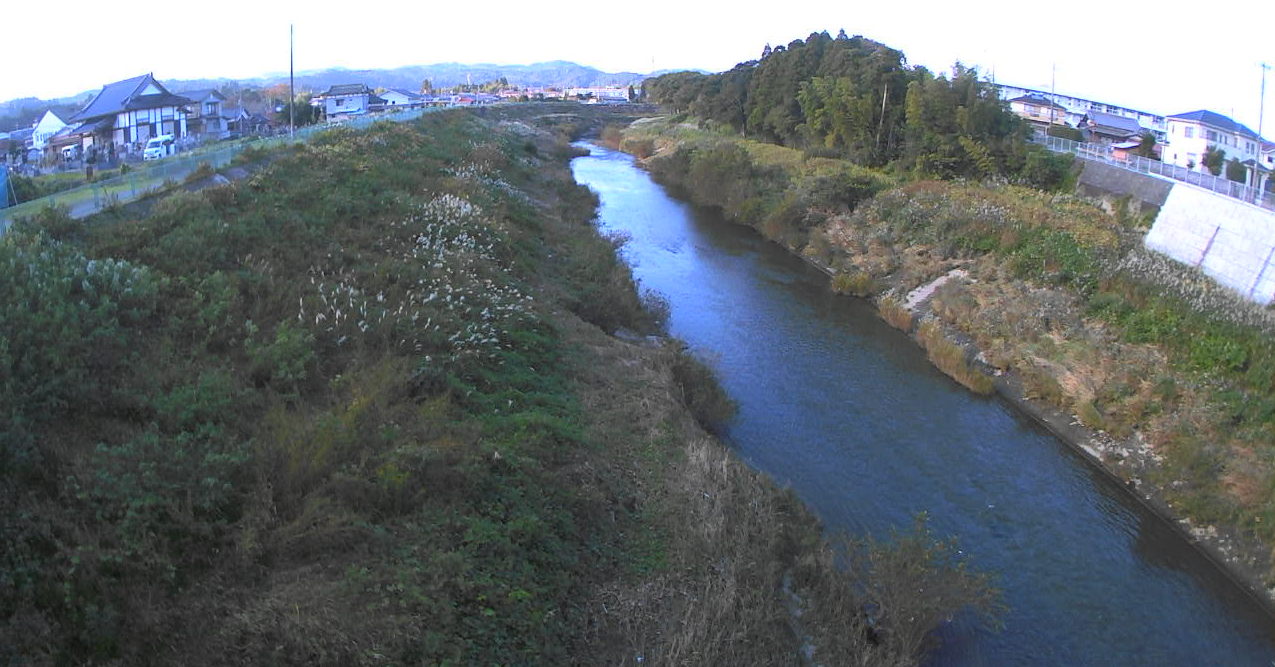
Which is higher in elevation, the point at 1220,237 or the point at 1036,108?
the point at 1036,108

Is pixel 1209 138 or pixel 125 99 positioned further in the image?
pixel 1209 138

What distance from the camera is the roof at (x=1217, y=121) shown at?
40.7 m

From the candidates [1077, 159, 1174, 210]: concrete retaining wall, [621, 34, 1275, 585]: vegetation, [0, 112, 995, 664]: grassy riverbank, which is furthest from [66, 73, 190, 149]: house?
[1077, 159, 1174, 210]: concrete retaining wall

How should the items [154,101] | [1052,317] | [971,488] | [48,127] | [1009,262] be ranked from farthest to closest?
[48,127]
[154,101]
[1009,262]
[1052,317]
[971,488]

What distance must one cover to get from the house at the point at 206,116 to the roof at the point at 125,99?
2893 millimetres

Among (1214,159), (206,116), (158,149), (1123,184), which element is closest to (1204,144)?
(1214,159)

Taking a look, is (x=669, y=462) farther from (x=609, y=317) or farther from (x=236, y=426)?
(x=609, y=317)

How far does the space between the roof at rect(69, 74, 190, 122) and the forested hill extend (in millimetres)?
32808

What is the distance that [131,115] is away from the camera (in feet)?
122

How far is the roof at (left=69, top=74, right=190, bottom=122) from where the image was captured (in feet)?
122

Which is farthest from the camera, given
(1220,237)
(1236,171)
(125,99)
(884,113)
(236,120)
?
(236,120)

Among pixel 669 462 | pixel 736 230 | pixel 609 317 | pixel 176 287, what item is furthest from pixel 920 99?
pixel 176 287

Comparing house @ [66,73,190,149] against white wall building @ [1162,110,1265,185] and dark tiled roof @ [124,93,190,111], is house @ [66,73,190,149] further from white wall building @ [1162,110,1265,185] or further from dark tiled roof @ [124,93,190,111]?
white wall building @ [1162,110,1265,185]

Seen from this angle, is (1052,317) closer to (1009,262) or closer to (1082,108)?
(1009,262)
